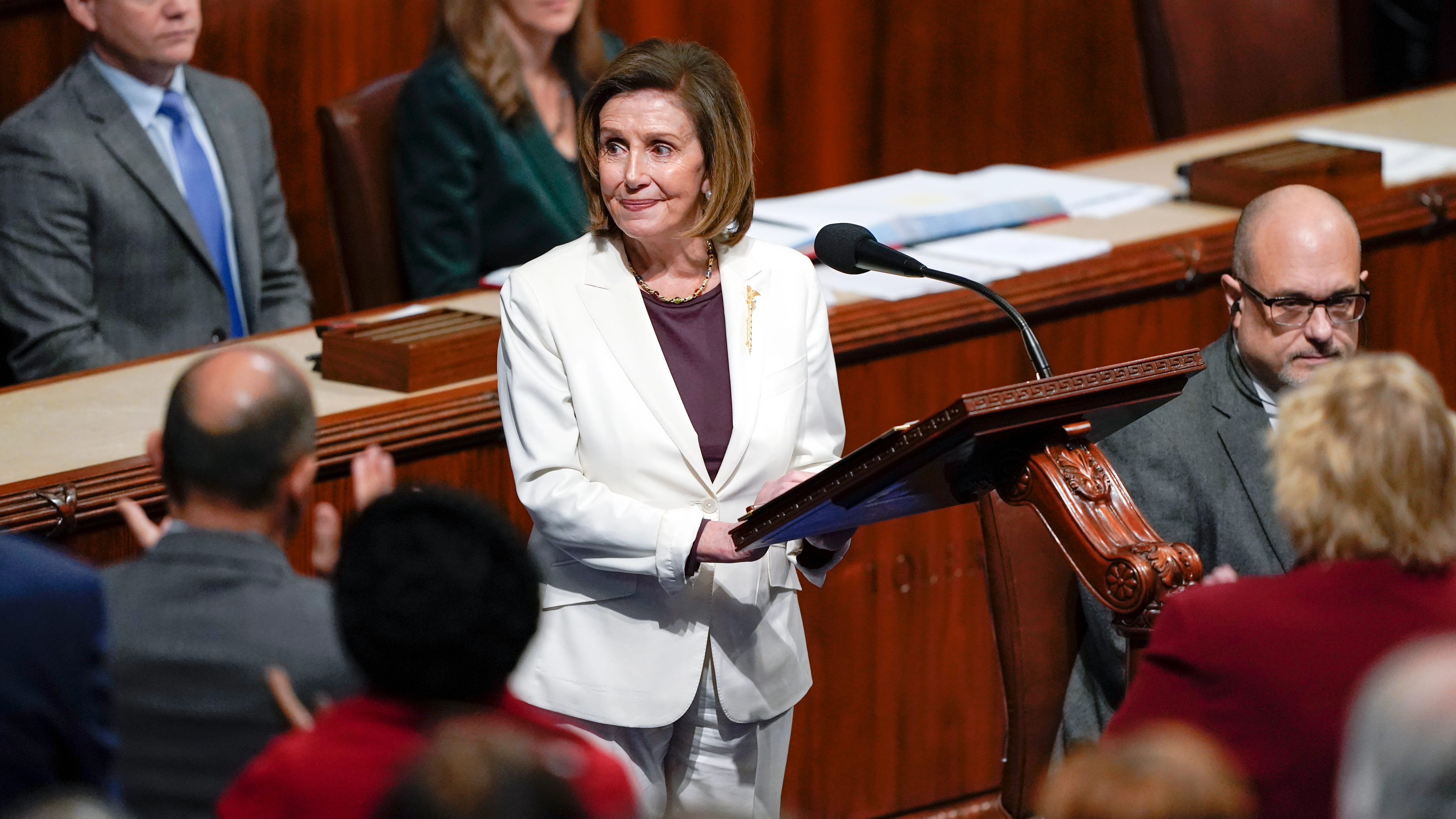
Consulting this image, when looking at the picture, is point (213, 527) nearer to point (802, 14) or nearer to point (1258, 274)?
point (1258, 274)

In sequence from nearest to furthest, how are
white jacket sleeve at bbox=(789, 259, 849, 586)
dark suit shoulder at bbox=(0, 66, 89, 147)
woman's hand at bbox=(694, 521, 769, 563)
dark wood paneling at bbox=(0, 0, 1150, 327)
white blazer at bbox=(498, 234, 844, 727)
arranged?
woman's hand at bbox=(694, 521, 769, 563) < white blazer at bbox=(498, 234, 844, 727) < white jacket sleeve at bbox=(789, 259, 849, 586) < dark suit shoulder at bbox=(0, 66, 89, 147) < dark wood paneling at bbox=(0, 0, 1150, 327)

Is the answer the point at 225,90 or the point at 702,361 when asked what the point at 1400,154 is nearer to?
the point at 702,361

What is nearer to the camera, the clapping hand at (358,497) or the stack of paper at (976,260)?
the clapping hand at (358,497)

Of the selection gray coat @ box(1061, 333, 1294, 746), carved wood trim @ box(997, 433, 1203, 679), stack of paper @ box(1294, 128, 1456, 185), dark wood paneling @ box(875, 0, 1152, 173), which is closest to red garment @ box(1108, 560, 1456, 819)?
carved wood trim @ box(997, 433, 1203, 679)

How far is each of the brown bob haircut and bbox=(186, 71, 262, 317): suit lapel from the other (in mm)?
1378

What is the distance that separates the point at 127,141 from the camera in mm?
3457

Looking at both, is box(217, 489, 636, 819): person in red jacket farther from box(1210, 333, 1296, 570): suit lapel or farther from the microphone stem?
box(1210, 333, 1296, 570): suit lapel

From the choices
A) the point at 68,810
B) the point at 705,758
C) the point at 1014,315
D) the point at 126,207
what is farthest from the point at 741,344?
the point at 126,207

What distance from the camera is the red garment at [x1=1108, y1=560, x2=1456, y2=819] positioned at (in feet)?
5.48

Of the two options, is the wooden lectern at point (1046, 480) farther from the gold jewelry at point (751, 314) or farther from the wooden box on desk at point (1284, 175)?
the wooden box on desk at point (1284, 175)

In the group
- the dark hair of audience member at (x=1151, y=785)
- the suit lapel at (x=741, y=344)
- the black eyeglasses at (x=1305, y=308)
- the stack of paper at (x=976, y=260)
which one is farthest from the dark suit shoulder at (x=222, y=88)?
the dark hair of audience member at (x=1151, y=785)

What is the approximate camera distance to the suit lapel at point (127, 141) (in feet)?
11.3

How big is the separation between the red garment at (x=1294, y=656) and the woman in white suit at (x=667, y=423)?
28.4 inches

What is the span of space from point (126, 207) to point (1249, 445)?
2.09m
